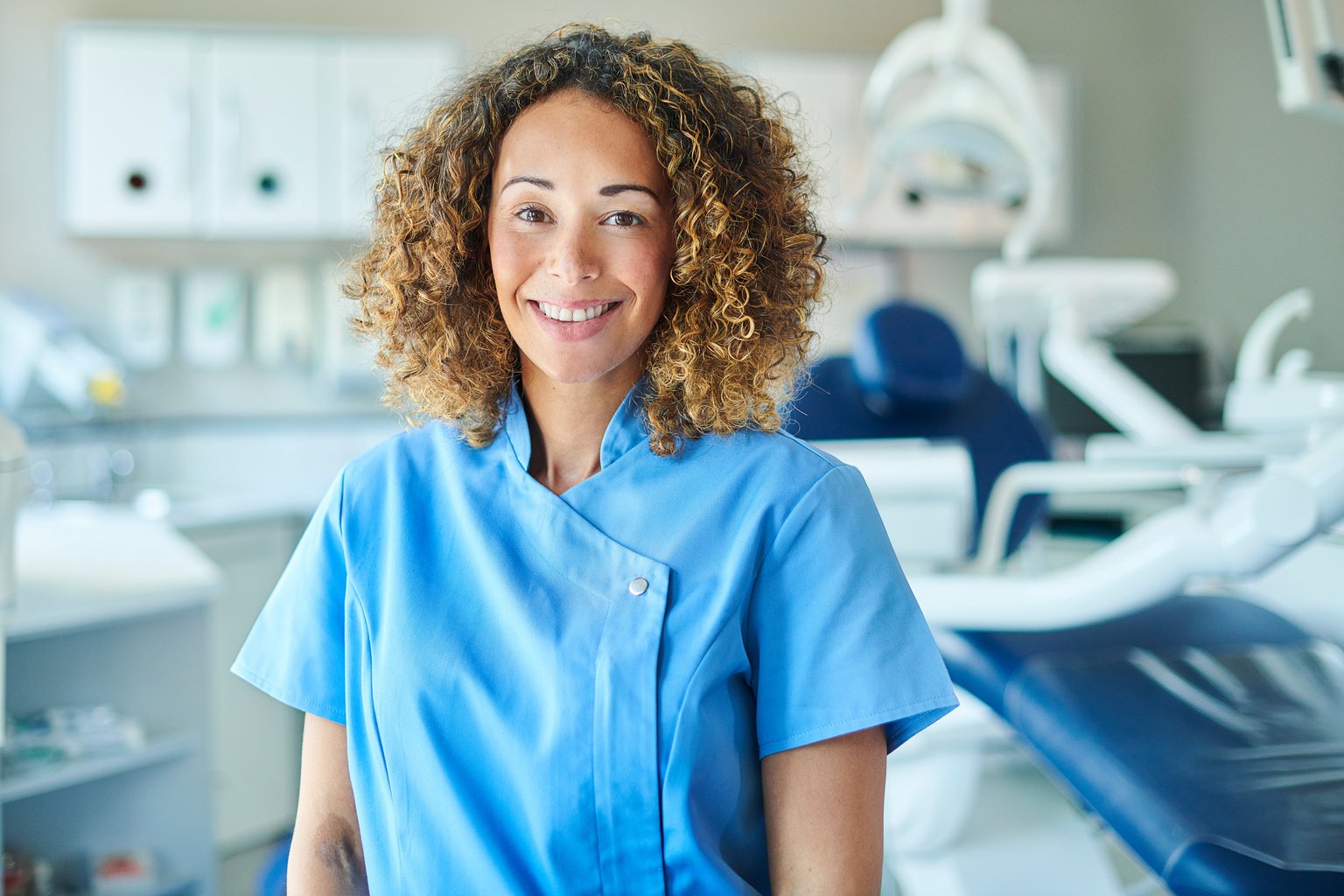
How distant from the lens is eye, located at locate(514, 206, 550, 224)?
92 cm

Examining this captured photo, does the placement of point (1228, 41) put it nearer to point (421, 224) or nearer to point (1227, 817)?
point (1227, 817)

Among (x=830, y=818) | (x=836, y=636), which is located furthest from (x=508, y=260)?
(x=830, y=818)

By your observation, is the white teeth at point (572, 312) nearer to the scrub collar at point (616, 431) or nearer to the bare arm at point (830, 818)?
the scrub collar at point (616, 431)

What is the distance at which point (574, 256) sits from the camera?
0.88m

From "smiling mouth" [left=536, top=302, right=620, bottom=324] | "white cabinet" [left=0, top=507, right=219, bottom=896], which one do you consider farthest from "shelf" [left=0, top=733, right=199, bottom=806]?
"smiling mouth" [left=536, top=302, right=620, bottom=324]

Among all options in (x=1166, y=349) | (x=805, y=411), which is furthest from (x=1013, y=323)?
(x=1166, y=349)

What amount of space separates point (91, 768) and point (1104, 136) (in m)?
3.51

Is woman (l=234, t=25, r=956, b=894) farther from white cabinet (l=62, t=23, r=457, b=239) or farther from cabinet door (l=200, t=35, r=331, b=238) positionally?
cabinet door (l=200, t=35, r=331, b=238)

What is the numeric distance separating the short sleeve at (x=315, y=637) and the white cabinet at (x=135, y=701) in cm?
110

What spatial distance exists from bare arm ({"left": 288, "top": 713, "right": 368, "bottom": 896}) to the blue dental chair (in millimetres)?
764

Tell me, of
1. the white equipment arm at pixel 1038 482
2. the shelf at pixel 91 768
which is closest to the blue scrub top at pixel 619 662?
the white equipment arm at pixel 1038 482

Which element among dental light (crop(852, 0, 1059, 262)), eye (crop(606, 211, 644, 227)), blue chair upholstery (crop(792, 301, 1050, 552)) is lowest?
blue chair upholstery (crop(792, 301, 1050, 552))

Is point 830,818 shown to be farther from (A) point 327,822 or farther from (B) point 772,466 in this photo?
(A) point 327,822

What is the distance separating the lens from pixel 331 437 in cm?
333
